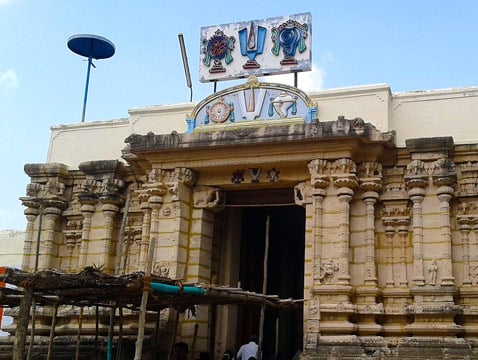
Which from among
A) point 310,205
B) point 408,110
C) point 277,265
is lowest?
point 277,265

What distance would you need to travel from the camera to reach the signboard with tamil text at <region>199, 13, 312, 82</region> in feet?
49.1

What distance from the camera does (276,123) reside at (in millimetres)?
14172

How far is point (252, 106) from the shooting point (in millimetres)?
14570

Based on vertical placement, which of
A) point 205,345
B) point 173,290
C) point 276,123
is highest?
point 276,123

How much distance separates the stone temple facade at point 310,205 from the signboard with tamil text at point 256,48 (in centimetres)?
70

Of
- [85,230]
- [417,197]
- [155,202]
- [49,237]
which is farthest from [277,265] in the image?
[417,197]

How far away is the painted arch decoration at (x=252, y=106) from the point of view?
14234 mm

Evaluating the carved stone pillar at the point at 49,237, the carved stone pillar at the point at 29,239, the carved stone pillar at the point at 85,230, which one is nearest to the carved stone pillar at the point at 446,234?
the carved stone pillar at the point at 85,230

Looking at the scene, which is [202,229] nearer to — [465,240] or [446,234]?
[446,234]

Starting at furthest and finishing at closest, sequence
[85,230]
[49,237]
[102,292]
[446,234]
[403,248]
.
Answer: [49,237], [85,230], [403,248], [446,234], [102,292]

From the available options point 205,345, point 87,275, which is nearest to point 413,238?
point 205,345

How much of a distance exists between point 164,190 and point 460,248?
624 centimetres

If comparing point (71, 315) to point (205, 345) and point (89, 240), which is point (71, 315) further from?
point (205, 345)

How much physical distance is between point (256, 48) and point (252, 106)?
1591 mm
